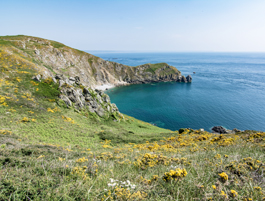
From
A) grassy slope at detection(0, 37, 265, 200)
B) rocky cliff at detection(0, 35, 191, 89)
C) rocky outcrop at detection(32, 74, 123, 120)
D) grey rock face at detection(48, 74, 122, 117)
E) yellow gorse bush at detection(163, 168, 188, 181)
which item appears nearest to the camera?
grassy slope at detection(0, 37, 265, 200)

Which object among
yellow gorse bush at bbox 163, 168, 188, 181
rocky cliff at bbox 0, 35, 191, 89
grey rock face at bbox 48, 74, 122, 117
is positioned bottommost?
grey rock face at bbox 48, 74, 122, 117

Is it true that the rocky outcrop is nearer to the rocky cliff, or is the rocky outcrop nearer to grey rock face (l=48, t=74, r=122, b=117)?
grey rock face (l=48, t=74, r=122, b=117)

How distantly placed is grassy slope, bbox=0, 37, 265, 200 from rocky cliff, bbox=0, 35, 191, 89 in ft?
136

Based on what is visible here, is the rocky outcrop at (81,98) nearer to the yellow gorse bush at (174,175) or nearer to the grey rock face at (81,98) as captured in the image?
the grey rock face at (81,98)

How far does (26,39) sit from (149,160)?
119 meters

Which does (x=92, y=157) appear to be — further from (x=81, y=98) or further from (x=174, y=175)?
(x=81, y=98)

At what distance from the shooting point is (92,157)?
9.65 meters

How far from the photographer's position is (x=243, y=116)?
198 ft

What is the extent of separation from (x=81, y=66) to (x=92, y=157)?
112m

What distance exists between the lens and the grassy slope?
3572mm

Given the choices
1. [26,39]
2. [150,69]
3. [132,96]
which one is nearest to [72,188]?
A: [132,96]

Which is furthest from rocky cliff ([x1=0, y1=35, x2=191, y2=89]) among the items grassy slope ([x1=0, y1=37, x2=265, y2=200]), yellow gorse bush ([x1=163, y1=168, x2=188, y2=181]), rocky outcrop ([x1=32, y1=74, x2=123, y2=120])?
yellow gorse bush ([x1=163, y1=168, x2=188, y2=181])

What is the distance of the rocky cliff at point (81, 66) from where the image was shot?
7694 cm

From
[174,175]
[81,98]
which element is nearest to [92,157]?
[174,175]
